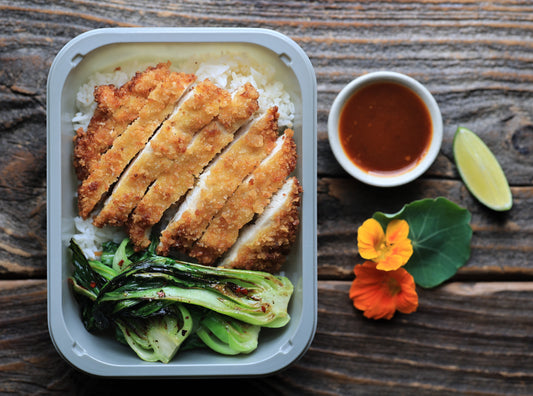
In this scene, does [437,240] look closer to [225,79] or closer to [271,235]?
[271,235]

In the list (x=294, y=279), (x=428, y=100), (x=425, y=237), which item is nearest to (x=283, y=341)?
(x=294, y=279)

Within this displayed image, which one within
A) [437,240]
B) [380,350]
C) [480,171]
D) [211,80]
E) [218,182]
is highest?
[211,80]

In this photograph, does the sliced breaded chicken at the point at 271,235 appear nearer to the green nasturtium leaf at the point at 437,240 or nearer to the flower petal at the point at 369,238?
the flower petal at the point at 369,238

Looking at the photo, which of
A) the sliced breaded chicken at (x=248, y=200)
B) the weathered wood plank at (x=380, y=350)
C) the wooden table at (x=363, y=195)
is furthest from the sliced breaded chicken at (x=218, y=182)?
the weathered wood plank at (x=380, y=350)

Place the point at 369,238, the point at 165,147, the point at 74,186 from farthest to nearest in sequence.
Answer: the point at 369,238, the point at 74,186, the point at 165,147

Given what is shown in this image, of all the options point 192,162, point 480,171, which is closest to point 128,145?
point 192,162

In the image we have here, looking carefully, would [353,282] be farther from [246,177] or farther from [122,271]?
[122,271]
